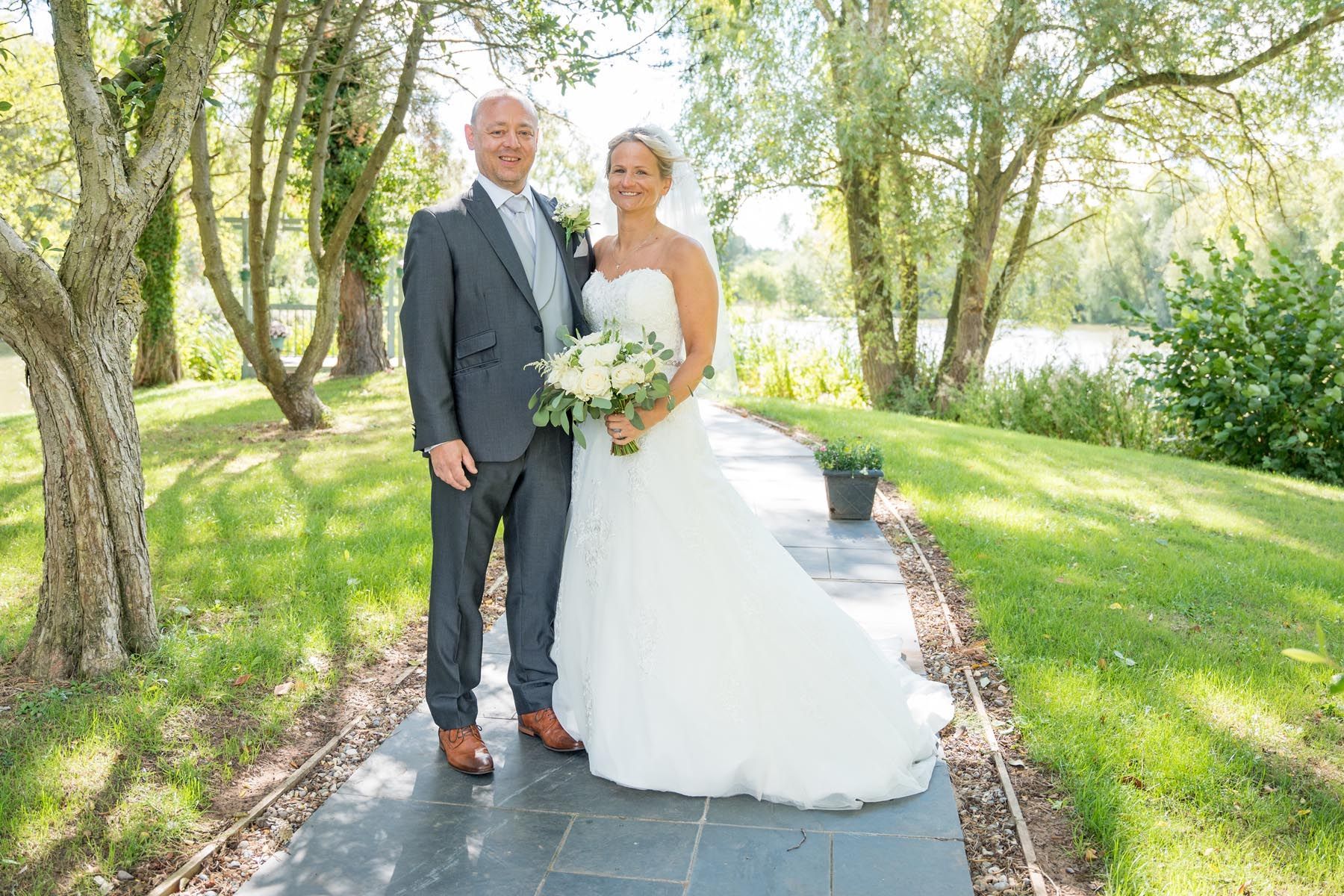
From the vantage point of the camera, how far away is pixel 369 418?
36.0ft

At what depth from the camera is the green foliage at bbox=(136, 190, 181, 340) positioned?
14.3 metres

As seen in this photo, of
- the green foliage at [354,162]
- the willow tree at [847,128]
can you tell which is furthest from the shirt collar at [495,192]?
the willow tree at [847,128]

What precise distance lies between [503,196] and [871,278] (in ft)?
41.3

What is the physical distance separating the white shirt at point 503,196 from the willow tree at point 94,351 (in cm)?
149

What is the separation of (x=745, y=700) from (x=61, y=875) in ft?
6.75

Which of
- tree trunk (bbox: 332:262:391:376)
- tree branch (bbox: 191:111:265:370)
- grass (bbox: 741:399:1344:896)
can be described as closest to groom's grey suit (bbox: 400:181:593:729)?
grass (bbox: 741:399:1344:896)

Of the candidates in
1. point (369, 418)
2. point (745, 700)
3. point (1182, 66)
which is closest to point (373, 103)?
point (369, 418)

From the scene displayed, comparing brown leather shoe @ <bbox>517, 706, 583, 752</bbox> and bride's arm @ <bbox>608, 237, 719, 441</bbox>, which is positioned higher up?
bride's arm @ <bbox>608, 237, 719, 441</bbox>

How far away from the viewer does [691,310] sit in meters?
3.49

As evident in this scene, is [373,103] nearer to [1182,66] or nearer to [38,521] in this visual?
[38,521]

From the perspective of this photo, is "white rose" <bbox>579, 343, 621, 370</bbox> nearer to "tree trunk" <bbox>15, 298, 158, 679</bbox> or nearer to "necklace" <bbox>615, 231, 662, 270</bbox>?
"necklace" <bbox>615, 231, 662, 270</bbox>

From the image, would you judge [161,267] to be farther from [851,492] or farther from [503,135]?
[503,135]

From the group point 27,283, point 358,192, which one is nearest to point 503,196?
point 27,283

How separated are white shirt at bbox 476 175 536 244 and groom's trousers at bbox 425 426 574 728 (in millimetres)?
715
